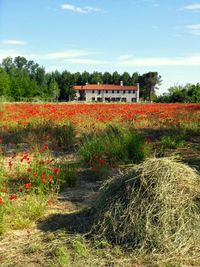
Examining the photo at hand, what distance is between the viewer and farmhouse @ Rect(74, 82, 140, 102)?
8281 cm

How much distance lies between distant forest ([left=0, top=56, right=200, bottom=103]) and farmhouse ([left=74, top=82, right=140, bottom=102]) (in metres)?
3.05

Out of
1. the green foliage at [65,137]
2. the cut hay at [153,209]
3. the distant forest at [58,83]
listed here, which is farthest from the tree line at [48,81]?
the cut hay at [153,209]

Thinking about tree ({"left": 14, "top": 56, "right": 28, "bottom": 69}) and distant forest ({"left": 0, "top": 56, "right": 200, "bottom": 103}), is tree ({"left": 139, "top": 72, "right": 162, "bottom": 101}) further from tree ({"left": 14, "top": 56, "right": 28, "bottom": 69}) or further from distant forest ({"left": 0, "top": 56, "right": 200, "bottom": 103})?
tree ({"left": 14, "top": 56, "right": 28, "bottom": 69})

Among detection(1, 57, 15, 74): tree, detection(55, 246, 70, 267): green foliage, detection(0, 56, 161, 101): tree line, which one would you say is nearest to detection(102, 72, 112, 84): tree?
detection(0, 56, 161, 101): tree line

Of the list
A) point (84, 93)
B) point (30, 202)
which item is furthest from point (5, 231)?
point (84, 93)

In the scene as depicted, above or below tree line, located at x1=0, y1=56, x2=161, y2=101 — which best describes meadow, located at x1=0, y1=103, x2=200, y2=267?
below

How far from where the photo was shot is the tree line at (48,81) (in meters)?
55.6

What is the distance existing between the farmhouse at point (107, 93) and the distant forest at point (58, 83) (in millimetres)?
3054

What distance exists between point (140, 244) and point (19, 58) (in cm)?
11214

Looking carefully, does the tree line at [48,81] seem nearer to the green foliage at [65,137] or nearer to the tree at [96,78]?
the tree at [96,78]

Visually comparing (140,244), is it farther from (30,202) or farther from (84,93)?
(84,93)

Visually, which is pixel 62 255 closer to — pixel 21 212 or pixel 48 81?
pixel 21 212

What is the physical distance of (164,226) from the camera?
11.0 ft

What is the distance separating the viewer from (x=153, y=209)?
3.44m
